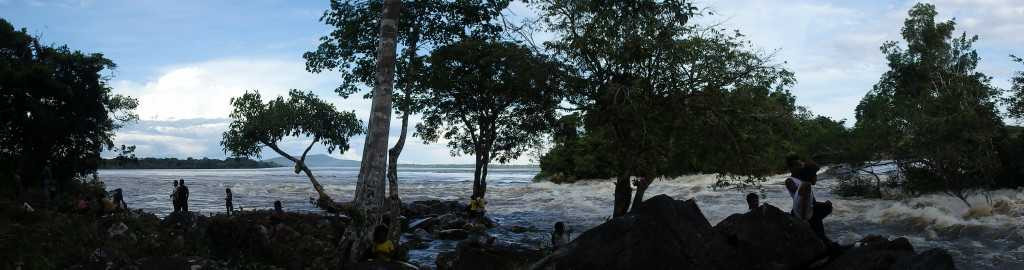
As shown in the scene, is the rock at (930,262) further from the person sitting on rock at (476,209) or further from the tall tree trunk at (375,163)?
the person sitting on rock at (476,209)

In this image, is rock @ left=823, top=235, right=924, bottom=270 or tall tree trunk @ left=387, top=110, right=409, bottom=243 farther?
tall tree trunk @ left=387, top=110, right=409, bottom=243

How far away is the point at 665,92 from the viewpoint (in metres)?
21.3

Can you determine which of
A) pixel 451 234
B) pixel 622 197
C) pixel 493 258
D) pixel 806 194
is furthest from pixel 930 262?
pixel 451 234

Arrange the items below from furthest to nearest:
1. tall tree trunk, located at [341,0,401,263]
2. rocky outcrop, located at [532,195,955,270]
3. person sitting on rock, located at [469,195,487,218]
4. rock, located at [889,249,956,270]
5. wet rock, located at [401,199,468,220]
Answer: wet rock, located at [401,199,468,220] → person sitting on rock, located at [469,195,487,218] → tall tree trunk, located at [341,0,401,263] → rocky outcrop, located at [532,195,955,270] → rock, located at [889,249,956,270]

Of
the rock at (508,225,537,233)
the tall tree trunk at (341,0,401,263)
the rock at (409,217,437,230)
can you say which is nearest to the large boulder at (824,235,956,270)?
the tall tree trunk at (341,0,401,263)

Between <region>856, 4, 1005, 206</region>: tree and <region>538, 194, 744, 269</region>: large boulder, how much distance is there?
27.2 m

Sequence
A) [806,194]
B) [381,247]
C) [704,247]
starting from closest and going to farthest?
[704,247] → [806,194] → [381,247]

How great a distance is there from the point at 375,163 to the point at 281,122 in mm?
24080

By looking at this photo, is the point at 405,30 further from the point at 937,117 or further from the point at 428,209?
the point at 937,117

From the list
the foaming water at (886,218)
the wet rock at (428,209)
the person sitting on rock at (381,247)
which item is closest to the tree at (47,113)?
the foaming water at (886,218)

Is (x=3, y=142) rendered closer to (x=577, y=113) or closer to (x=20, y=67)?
(x=20, y=67)

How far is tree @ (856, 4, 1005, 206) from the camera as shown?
31672 millimetres

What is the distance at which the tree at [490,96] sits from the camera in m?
23.3

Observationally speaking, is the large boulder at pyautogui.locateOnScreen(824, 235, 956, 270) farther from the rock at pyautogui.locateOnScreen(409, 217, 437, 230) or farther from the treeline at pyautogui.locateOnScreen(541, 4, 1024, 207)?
the rock at pyautogui.locateOnScreen(409, 217, 437, 230)
